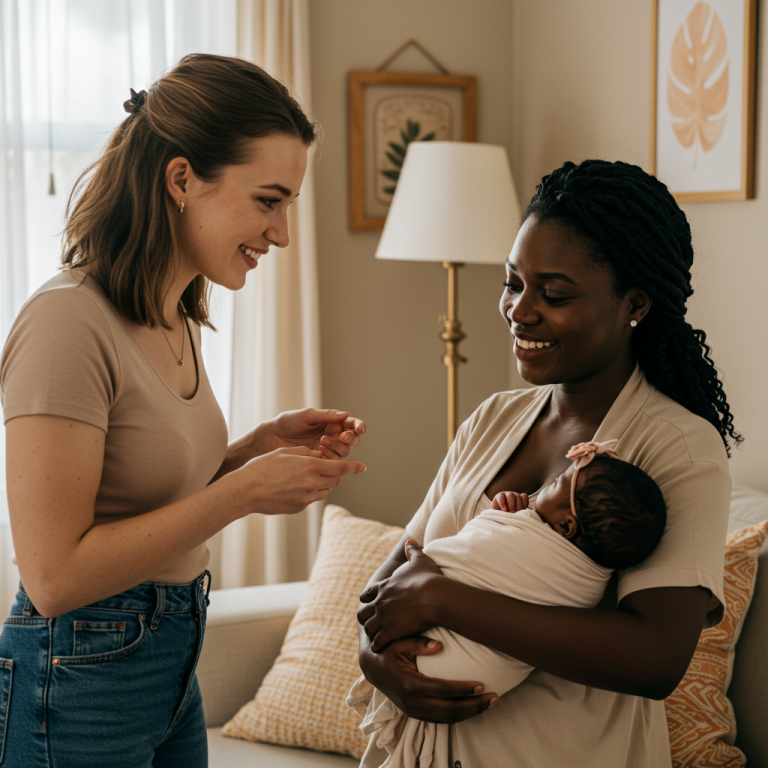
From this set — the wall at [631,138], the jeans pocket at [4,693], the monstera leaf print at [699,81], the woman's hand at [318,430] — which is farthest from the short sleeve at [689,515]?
the monstera leaf print at [699,81]

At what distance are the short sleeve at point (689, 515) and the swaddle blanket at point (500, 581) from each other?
74mm

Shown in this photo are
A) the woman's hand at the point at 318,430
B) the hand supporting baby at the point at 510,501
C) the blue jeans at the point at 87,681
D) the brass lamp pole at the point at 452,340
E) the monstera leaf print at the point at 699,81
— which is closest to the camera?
the blue jeans at the point at 87,681

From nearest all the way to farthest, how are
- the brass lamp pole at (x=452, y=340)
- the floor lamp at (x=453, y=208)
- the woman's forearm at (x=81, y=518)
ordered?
the woman's forearm at (x=81, y=518)
the floor lamp at (x=453, y=208)
the brass lamp pole at (x=452, y=340)

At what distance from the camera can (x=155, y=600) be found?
1245 millimetres

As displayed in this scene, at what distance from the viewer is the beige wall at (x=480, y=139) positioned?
2.96 metres

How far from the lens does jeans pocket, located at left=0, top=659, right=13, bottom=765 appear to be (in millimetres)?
1159

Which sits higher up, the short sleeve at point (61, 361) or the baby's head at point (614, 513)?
the short sleeve at point (61, 361)

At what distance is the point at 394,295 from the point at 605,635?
2416 mm

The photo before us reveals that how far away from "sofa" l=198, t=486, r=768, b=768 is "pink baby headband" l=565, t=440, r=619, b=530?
2.61 ft

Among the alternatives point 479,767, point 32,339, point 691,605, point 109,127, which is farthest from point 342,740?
point 109,127

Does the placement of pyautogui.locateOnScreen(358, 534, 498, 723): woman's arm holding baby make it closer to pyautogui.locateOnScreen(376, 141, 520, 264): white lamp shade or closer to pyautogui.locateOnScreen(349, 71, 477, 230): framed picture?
pyautogui.locateOnScreen(376, 141, 520, 264): white lamp shade

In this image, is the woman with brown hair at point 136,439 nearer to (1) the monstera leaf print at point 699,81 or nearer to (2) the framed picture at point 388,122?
(1) the monstera leaf print at point 699,81

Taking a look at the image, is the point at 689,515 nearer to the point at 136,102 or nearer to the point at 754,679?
the point at 754,679

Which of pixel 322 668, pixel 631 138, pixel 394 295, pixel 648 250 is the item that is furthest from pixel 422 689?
pixel 394 295
